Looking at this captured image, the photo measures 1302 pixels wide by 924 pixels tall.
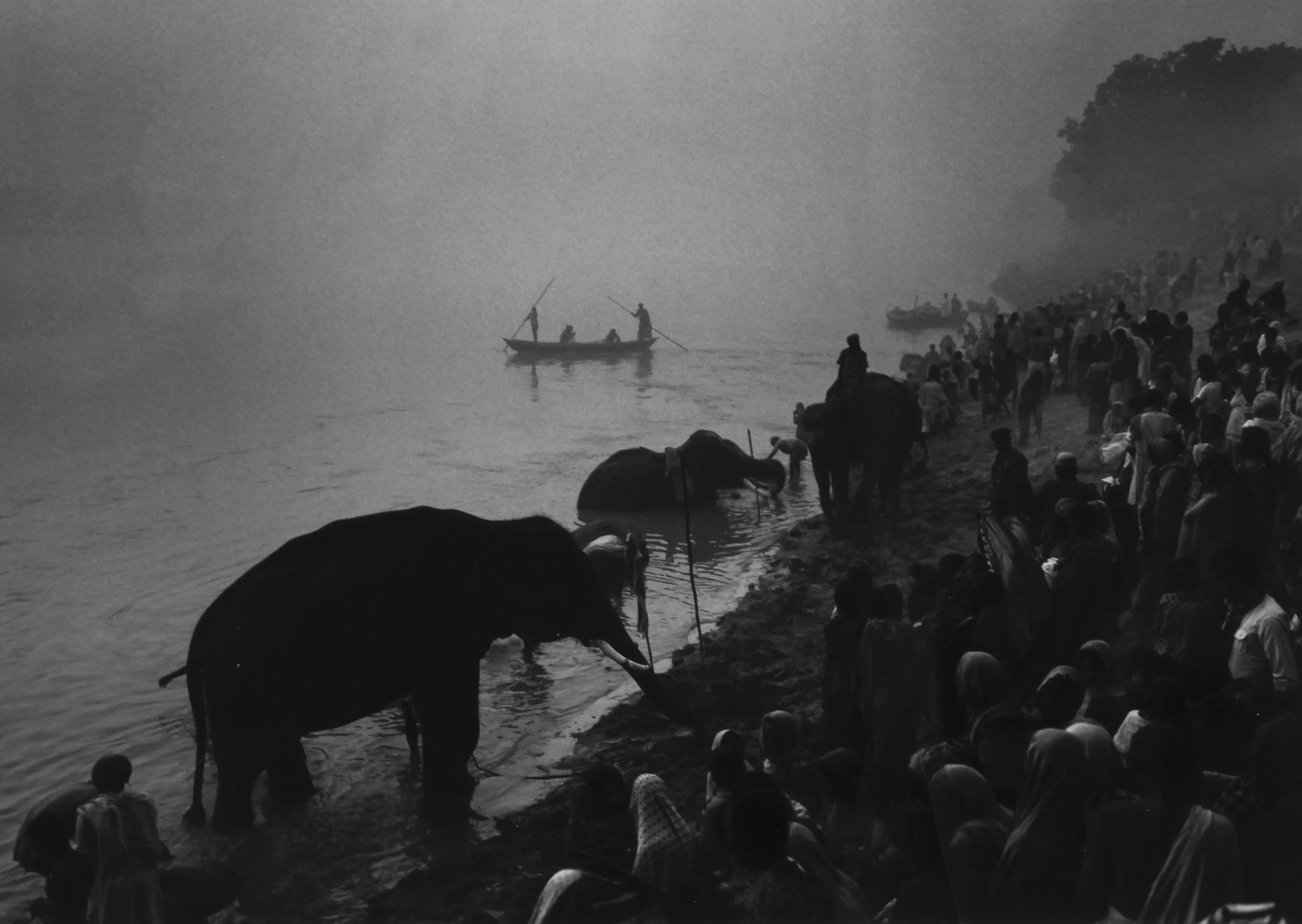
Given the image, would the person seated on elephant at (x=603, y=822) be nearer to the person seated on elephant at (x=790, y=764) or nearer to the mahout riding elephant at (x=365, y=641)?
the person seated on elephant at (x=790, y=764)

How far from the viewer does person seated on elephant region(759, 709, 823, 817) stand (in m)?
4.95

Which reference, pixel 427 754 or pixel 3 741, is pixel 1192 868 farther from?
pixel 3 741

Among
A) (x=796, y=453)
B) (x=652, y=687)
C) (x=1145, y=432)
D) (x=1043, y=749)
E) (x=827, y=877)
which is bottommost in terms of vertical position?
(x=796, y=453)

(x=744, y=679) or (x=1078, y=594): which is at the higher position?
(x=1078, y=594)

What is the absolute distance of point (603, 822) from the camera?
4367 mm

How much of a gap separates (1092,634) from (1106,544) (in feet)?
1.86

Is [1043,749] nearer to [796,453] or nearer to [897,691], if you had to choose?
[897,691]

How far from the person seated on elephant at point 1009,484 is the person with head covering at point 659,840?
3.44 m

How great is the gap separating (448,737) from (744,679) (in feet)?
8.84

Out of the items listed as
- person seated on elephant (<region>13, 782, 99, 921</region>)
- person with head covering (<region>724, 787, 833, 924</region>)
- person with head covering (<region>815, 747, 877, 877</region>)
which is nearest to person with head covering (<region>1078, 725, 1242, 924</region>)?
person with head covering (<region>724, 787, 833, 924</region>)

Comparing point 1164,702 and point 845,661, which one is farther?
point 845,661

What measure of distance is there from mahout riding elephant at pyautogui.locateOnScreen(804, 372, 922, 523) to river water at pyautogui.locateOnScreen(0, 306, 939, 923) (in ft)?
5.85

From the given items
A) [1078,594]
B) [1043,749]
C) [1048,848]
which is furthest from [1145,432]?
[1048,848]

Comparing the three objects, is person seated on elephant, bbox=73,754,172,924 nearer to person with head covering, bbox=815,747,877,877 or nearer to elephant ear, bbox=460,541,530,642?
elephant ear, bbox=460,541,530,642
